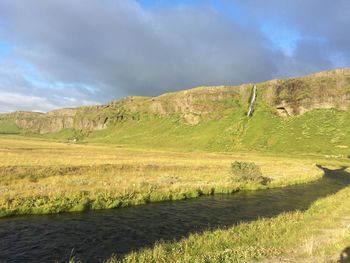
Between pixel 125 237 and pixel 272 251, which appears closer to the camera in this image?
pixel 272 251

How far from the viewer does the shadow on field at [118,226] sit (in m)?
20.5

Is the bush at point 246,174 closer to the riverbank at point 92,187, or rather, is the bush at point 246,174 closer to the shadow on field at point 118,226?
the riverbank at point 92,187

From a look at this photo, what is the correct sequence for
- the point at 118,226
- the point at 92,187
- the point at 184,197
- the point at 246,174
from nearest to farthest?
the point at 118,226
the point at 92,187
the point at 184,197
the point at 246,174

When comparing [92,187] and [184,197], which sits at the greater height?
[92,187]

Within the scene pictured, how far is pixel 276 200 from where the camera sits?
40562 mm

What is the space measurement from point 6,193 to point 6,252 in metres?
12.7

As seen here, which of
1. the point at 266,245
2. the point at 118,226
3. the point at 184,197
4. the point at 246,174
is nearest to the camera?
the point at 266,245

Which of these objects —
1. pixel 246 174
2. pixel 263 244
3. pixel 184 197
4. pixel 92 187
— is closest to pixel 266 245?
pixel 263 244

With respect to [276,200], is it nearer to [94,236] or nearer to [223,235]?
[223,235]

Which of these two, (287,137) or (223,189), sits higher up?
(287,137)

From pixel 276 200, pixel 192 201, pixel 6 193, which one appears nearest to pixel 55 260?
pixel 6 193

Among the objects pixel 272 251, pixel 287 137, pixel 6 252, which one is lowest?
pixel 6 252

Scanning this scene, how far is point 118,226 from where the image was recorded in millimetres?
26359

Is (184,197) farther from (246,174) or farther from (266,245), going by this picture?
(266,245)
